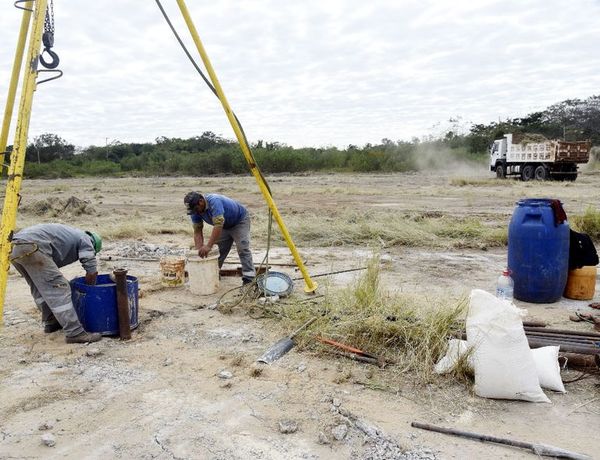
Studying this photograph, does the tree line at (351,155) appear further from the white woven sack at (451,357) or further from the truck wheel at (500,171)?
the white woven sack at (451,357)

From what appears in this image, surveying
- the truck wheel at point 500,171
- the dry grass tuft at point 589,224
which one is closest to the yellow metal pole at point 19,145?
the dry grass tuft at point 589,224

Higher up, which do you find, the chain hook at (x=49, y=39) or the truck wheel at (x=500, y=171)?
the chain hook at (x=49, y=39)

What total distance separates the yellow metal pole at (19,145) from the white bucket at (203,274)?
2495mm

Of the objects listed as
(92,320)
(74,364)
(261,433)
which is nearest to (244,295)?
(92,320)

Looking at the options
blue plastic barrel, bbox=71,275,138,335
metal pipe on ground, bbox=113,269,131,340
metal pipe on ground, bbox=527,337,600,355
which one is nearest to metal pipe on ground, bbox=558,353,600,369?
metal pipe on ground, bbox=527,337,600,355

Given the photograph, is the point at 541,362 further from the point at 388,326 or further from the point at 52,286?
the point at 52,286

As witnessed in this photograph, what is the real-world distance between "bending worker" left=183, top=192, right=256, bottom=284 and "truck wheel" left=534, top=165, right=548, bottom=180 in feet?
65.8

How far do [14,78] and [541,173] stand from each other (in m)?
23.0

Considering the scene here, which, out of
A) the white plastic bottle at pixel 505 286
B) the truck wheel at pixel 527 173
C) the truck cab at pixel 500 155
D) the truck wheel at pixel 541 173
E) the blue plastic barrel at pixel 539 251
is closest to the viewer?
the white plastic bottle at pixel 505 286

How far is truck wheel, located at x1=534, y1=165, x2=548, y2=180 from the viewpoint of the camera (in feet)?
74.5

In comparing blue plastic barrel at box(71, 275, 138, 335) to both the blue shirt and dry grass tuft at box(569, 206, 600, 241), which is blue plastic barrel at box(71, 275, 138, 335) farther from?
dry grass tuft at box(569, 206, 600, 241)

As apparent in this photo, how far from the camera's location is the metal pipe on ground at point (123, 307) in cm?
441

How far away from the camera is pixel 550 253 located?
5195 millimetres

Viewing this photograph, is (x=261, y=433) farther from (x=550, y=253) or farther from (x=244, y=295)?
(x=550, y=253)
